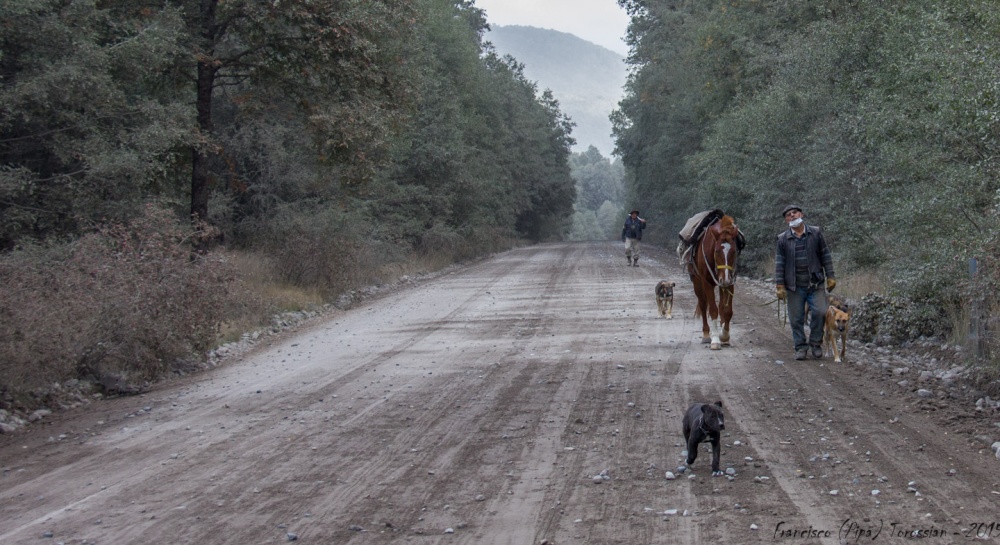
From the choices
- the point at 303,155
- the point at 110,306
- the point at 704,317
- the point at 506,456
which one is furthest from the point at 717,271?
the point at 303,155

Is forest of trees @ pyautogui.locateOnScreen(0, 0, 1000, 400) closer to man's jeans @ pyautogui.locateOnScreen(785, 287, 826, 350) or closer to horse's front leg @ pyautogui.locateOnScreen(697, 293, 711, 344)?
man's jeans @ pyautogui.locateOnScreen(785, 287, 826, 350)

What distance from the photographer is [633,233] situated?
33156mm

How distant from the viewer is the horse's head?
1375cm

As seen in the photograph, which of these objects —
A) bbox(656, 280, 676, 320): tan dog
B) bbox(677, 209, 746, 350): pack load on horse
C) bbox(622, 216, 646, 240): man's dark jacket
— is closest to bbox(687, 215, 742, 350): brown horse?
bbox(677, 209, 746, 350): pack load on horse

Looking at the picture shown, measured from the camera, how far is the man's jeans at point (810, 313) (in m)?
12.8

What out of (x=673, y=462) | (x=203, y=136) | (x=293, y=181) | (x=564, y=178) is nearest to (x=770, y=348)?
(x=673, y=462)

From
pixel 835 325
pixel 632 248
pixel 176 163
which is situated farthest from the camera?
pixel 632 248

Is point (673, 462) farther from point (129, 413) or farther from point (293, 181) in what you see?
point (293, 181)

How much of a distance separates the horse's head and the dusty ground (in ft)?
3.61

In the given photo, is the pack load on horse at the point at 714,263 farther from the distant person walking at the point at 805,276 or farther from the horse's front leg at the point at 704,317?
the distant person walking at the point at 805,276

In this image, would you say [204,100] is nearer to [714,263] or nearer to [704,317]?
[714,263]

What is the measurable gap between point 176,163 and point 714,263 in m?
13.3

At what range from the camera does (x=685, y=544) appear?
216 inches

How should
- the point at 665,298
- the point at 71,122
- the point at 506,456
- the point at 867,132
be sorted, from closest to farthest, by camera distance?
the point at 506,456
the point at 71,122
the point at 867,132
the point at 665,298
